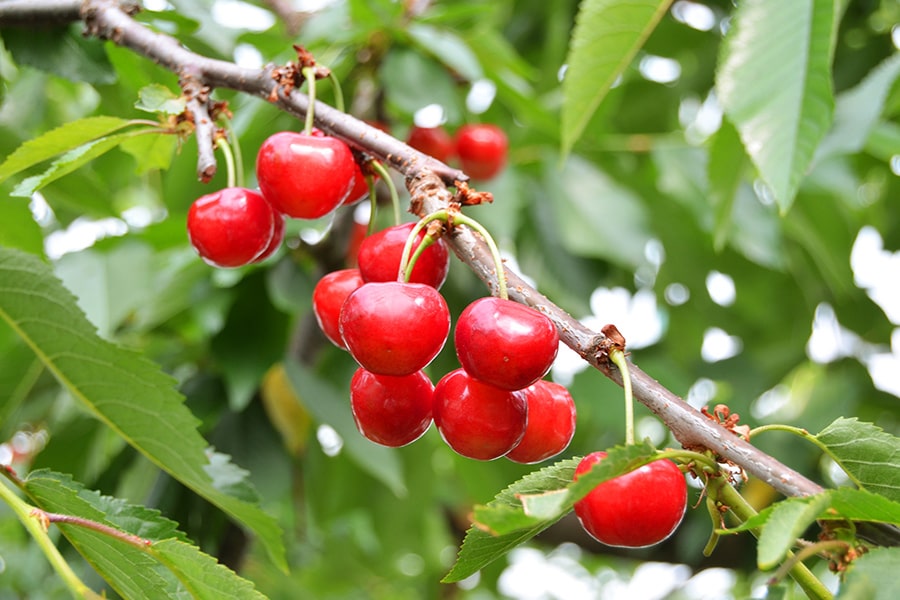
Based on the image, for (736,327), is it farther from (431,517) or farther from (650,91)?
(431,517)

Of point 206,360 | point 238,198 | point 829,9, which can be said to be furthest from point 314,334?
point 829,9

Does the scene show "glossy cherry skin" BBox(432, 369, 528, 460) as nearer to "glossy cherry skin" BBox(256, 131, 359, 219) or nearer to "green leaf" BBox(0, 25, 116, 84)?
"glossy cherry skin" BBox(256, 131, 359, 219)

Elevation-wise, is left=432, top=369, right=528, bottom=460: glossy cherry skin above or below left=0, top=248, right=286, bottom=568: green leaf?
above

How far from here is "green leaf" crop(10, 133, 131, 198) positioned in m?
0.95

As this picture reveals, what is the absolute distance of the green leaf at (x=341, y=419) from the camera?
1844 millimetres

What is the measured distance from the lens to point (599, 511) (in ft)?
2.55

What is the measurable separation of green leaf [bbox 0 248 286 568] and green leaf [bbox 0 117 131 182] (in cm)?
13

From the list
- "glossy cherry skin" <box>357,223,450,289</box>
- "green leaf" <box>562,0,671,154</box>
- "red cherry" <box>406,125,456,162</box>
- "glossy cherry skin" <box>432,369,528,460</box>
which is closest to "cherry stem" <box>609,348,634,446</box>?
"glossy cherry skin" <box>432,369,528,460</box>

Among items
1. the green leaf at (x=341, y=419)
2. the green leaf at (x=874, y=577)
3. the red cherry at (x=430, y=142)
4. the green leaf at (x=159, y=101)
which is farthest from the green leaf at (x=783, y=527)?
the red cherry at (x=430, y=142)

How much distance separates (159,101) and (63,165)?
16 cm

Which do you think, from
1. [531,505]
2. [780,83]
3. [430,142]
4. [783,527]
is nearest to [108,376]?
[531,505]

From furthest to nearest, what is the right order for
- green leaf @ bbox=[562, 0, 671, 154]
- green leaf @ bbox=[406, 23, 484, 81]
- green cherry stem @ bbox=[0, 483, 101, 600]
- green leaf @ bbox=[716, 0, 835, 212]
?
green leaf @ bbox=[406, 23, 484, 81]
green leaf @ bbox=[562, 0, 671, 154]
green leaf @ bbox=[716, 0, 835, 212]
green cherry stem @ bbox=[0, 483, 101, 600]

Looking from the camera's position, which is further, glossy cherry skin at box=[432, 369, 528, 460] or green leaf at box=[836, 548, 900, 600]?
glossy cherry skin at box=[432, 369, 528, 460]

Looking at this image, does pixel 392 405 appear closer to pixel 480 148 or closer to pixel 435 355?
pixel 435 355
